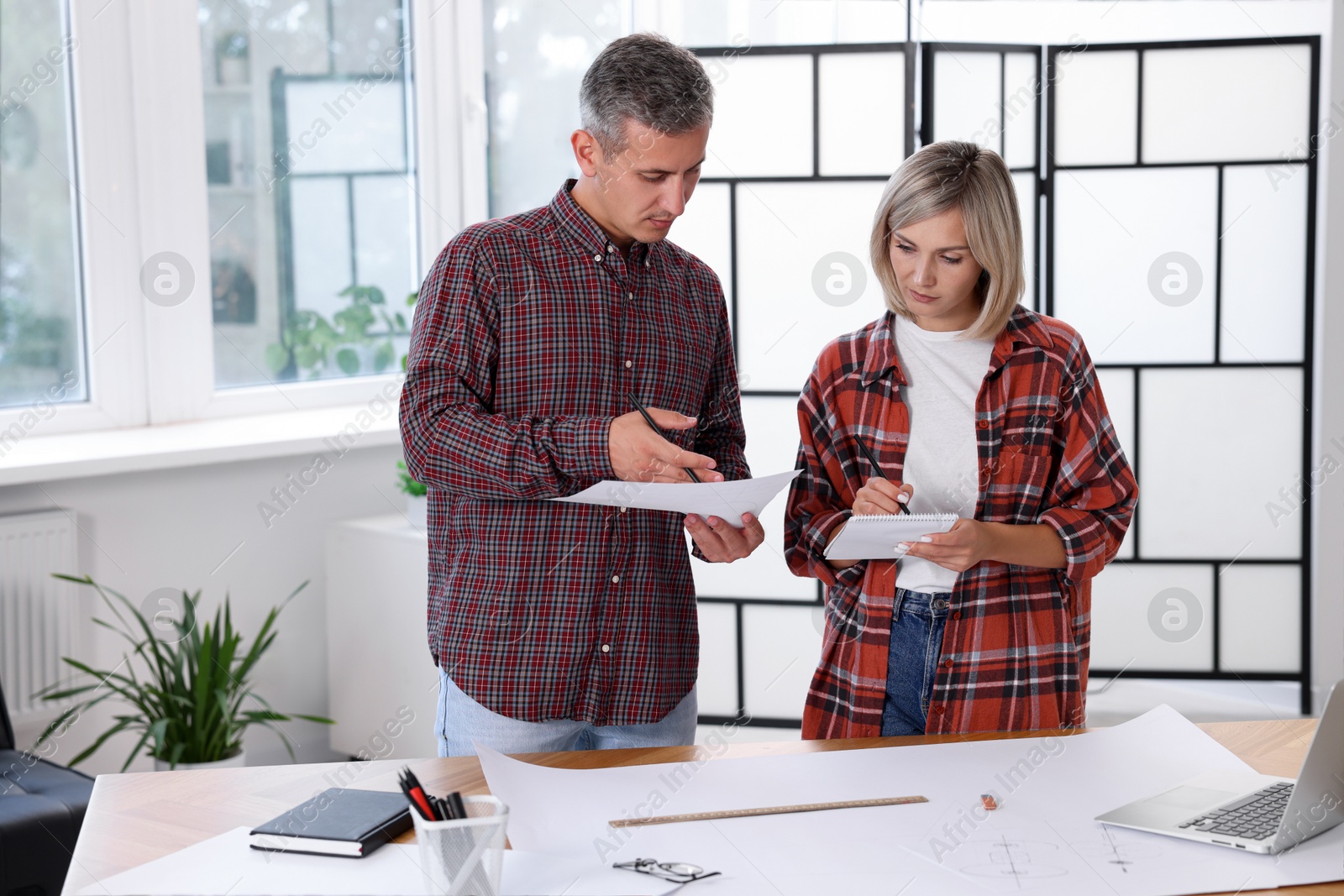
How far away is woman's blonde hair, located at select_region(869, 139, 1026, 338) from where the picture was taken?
1.76 metres

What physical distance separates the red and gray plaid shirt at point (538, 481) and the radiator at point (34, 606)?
1.69 metres

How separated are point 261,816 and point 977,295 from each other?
124cm

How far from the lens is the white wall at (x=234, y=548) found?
3082 millimetres

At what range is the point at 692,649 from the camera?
70.3 inches

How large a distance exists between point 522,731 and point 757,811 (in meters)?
0.43

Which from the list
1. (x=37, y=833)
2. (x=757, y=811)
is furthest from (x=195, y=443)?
(x=757, y=811)

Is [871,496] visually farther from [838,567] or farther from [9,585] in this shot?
[9,585]

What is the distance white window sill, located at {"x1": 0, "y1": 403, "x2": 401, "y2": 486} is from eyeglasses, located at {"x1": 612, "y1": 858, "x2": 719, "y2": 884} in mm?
2244

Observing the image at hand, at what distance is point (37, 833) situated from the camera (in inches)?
88.0

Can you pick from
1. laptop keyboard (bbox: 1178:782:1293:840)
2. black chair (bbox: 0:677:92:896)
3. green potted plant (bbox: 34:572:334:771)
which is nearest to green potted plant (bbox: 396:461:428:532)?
green potted plant (bbox: 34:572:334:771)

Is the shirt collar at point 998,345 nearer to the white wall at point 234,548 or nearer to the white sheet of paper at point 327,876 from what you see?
the white sheet of paper at point 327,876

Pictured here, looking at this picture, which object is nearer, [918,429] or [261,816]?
[261,816]

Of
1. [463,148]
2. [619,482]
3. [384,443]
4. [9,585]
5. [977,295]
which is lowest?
[9,585]

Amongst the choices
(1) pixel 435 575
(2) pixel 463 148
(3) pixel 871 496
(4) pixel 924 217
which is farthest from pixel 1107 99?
(1) pixel 435 575
